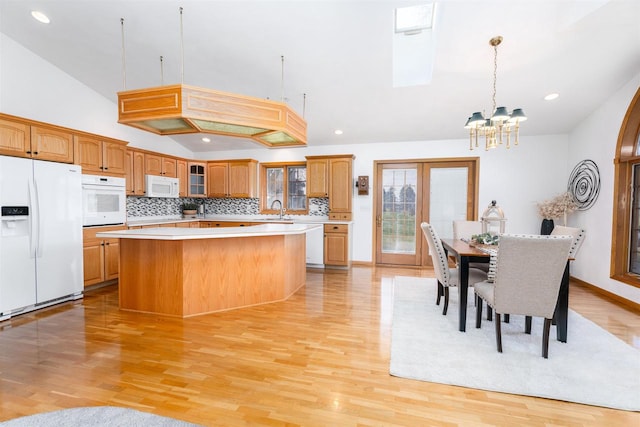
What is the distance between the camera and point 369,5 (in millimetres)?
2594

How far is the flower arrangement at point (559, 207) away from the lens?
441 centimetres

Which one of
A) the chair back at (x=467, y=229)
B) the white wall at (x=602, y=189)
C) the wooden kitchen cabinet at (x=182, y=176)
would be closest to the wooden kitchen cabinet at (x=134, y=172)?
the wooden kitchen cabinet at (x=182, y=176)

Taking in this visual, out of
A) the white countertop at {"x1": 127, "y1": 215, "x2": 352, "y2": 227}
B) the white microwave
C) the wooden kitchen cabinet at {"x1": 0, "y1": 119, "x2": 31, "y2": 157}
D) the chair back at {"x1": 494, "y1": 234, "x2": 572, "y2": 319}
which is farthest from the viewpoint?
the white countertop at {"x1": 127, "y1": 215, "x2": 352, "y2": 227}

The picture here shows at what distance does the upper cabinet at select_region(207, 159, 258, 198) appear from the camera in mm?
5879

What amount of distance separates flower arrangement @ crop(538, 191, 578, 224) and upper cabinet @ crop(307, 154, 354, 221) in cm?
316

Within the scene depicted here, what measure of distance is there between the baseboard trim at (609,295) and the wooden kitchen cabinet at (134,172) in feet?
22.9

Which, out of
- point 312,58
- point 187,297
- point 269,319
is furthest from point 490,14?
point 187,297

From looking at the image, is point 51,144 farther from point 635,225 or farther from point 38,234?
point 635,225

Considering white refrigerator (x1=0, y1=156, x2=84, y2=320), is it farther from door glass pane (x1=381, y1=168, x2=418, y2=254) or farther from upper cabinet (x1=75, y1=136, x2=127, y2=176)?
door glass pane (x1=381, y1=168, x2=418, y2=254)

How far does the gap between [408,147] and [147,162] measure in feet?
15.5

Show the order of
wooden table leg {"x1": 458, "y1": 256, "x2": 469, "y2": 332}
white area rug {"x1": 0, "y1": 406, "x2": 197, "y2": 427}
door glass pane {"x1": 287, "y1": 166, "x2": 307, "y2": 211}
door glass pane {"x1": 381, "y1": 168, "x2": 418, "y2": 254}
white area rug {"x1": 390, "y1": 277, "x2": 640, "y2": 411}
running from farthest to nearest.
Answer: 1. door glass pane {"x1": 287, "y1": 166, "x2": 307, "y2": 211}
2. door glass pane {"x1": 381, "y1": 168, "x2": 418, "y2": 254}
3. wooden table leg {"x1": 458, "y1": 256, "x2": 469, "y2": 332}
4. white area rug {"x1": 390, "y1": 277, "x2": 640, "y2": 411}
5. white area rug {"x1": 0, "y1": 406, "x2": 197, "y2": 427}

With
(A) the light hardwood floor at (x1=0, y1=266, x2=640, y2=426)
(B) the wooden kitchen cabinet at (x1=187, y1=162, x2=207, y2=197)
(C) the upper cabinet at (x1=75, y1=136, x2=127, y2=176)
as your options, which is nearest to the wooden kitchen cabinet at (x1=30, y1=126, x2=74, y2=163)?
(C) the upper cabinet at (x1=75, y1=136, x2=127, y2=176)

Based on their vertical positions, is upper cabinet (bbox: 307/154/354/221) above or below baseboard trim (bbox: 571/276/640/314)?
above

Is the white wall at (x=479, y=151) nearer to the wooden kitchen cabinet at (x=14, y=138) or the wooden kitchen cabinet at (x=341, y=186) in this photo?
the wooden kitchen cabinet at (x=341, y=186)
